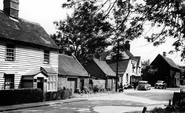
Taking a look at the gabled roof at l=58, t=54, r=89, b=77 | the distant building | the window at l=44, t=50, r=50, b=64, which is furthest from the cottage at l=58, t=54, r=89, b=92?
the distant building

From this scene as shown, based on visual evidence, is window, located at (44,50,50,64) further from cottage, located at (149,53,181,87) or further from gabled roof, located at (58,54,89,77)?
cottage, located at (149,53,181,87)

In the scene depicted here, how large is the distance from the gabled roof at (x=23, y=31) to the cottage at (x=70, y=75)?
5.24 metres

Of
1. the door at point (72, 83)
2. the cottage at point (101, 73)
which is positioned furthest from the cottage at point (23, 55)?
the cottage at point (101, 73)

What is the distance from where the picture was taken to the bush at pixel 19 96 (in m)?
18.0

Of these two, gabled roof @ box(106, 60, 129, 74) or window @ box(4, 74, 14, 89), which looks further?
gabled roof @ box(106, 60, 129, 74)

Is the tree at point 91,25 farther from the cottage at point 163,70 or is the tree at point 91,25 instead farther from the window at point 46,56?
the cottage at point 163,70

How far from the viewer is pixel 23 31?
25.6 metres

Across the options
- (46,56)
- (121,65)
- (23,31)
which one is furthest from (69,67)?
(121,65)

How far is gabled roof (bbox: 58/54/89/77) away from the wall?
552 centimetres

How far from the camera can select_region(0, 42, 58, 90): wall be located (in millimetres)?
21311

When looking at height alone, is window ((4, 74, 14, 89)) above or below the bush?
above

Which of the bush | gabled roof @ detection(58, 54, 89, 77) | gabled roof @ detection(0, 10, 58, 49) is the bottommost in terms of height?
the bush

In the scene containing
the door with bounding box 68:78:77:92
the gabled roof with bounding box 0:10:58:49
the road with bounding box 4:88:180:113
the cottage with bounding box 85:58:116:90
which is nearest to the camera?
the road with bounding box 4:88:180:113

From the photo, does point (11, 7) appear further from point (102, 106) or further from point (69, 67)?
point (102, 106)
